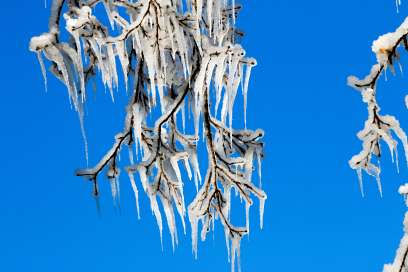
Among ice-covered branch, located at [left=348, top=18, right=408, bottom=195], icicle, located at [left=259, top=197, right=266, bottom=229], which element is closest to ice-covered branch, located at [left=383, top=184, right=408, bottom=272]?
ice-covered branch, located at [left=348, top=18, right=408, bottom=195]

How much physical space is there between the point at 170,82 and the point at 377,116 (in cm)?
121

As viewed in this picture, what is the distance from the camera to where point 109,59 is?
3430 millimetres

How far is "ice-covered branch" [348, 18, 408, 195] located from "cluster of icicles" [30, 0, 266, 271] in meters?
0.62

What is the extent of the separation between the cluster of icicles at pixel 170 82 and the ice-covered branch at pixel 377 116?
62 cm

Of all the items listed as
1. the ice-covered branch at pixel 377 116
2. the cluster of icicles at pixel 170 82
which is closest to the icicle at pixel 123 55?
the cluster of icicles at pixel 170 82

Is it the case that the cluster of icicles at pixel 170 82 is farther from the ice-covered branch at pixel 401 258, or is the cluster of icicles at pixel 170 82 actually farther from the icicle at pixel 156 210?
the ice-covered branch at pixel 401 258

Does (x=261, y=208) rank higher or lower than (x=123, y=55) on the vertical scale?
lower

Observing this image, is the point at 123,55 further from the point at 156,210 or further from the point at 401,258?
the point at 401,258

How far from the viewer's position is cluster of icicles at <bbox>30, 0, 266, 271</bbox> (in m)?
3.23

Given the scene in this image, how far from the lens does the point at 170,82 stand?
3.77 m

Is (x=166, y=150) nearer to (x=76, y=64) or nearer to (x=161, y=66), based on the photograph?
(x=161, y=66)

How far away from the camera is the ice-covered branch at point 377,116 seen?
9.06 feet

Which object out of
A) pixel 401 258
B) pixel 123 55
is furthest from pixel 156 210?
pixel 401 258

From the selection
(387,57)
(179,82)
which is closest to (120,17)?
(179,82)
